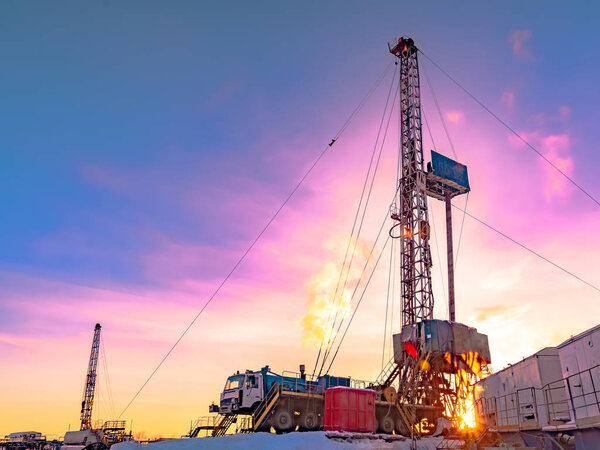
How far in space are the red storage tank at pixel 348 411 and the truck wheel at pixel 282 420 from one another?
302cm

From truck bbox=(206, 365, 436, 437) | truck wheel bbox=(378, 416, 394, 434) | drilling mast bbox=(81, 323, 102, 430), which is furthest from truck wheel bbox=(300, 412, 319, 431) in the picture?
drilling mast bbox=(81, 323, 102, 430)

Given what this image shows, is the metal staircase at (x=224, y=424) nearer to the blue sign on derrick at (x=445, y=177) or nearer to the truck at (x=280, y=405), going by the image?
the truck at (x=280, y=405)

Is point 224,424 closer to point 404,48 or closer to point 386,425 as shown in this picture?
point 386,425

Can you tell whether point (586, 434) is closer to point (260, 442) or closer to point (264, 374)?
point (260, 442)

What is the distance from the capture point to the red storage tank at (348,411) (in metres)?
28.5

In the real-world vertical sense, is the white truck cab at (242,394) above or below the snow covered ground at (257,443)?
above

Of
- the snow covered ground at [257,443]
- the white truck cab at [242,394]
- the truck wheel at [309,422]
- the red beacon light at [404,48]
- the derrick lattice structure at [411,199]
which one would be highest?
the red beacon light at [404,48]

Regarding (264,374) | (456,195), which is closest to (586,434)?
(264,374)

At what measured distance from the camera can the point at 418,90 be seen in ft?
178

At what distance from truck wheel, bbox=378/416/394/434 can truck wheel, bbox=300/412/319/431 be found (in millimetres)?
4944

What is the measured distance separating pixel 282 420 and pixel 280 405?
92cm

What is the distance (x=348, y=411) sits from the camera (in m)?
28.9

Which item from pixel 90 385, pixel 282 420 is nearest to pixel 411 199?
pixel 282 420

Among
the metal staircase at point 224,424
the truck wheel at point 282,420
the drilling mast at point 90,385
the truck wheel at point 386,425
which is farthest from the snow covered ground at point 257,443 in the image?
the drilling mast at point 90,385
